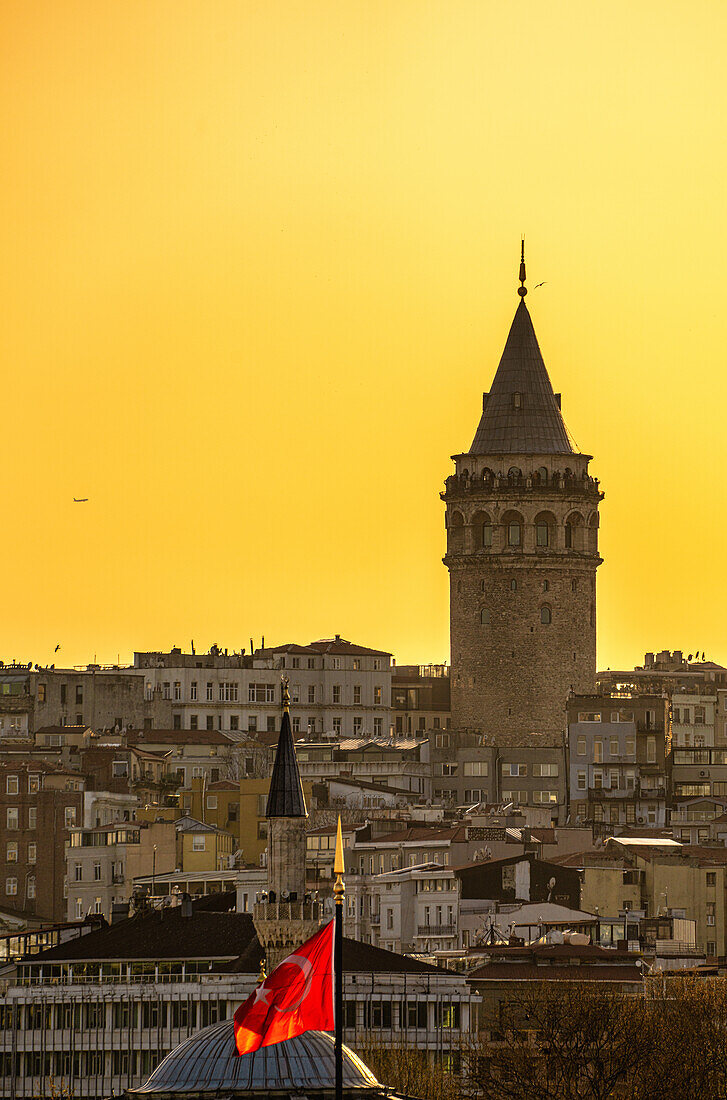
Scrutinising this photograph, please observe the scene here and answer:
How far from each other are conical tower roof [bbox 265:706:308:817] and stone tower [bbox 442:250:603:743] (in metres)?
69.0

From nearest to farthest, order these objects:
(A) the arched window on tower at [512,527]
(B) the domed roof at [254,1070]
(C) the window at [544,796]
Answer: (B) the domed roof at [254,1070] < (C) the window at [544,796] < (A) the arched window on tower at [512,527]

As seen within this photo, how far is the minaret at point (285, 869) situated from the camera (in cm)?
9744

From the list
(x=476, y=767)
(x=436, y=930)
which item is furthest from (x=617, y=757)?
(x=436, y=930)

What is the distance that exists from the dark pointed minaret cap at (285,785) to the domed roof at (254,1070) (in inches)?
1193

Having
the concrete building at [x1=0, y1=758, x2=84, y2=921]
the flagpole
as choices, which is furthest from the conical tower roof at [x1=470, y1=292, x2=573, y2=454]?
the flagpole

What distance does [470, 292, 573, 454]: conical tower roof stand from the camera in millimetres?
182250

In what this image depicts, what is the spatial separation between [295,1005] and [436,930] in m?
62.5

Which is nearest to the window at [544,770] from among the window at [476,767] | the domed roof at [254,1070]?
the window at [476,767]

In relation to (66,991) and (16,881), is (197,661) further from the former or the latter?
(66,991)

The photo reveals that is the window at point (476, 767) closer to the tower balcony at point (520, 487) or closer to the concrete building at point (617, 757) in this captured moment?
the concrete building at point (617, 757)

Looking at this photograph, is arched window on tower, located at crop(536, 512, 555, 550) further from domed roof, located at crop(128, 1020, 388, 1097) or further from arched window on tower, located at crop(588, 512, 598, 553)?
domed roof, located at crop(128, 1020, 388, 1097)

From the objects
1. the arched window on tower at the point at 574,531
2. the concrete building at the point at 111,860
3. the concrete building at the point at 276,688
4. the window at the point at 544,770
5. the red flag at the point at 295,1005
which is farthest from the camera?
the concrete building at the point at 276,688

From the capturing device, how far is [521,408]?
7185 inches

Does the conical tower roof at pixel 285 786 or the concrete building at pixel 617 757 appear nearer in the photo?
the conical tower roof at pixel 285 786
